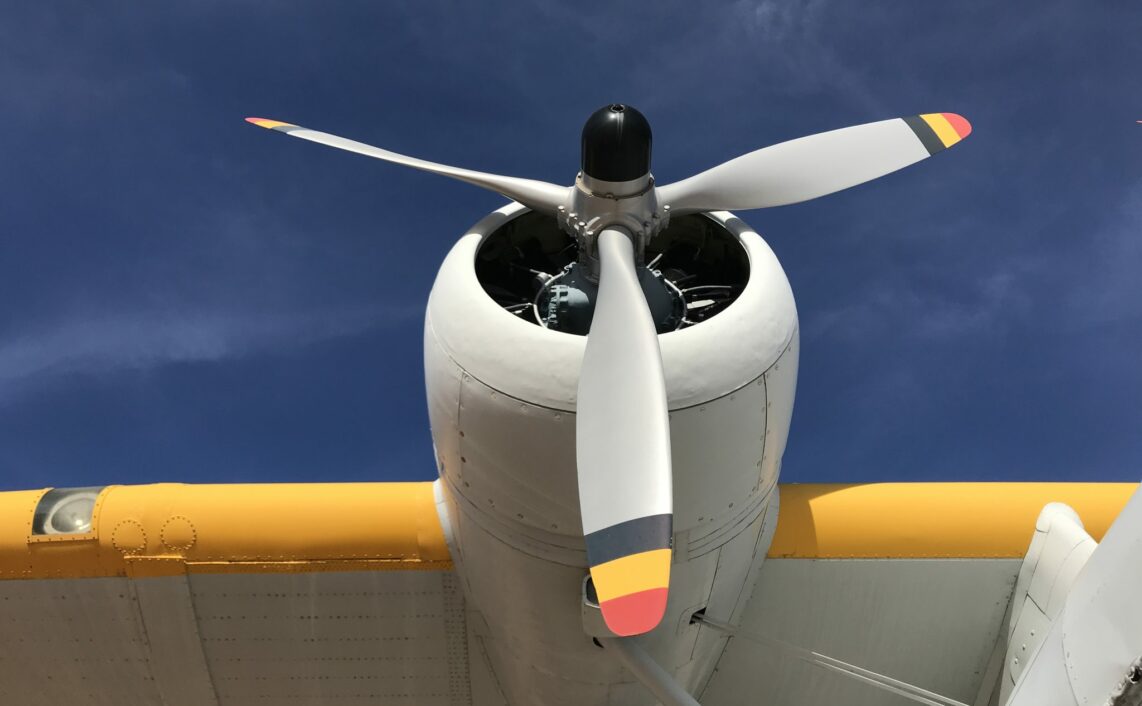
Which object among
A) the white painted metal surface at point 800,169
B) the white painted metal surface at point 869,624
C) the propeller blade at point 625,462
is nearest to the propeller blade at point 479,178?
the white painted metal surface at point 800,169

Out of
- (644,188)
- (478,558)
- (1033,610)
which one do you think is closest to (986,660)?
(1033,610)

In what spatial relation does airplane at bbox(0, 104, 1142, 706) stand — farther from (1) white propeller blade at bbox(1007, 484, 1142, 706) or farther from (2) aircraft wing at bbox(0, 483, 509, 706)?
(1) white propeller blade at bbox(1007, 484, 1142, 706)

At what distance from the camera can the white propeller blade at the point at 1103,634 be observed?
4441mm

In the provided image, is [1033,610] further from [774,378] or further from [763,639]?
[774,378]

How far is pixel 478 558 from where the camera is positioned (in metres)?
7.16

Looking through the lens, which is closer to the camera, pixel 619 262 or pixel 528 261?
pixel 619 262

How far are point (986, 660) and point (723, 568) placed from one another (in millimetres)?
3200

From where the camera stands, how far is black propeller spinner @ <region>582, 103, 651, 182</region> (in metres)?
6.44

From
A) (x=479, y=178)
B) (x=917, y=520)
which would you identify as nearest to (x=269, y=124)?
(x=479, y=178)

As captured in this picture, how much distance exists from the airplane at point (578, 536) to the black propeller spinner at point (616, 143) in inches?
0.7

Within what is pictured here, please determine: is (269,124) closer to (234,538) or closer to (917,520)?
(234,538)

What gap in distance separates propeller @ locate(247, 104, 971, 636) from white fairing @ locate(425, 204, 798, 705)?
15.6 inches

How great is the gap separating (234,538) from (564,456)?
140 inches

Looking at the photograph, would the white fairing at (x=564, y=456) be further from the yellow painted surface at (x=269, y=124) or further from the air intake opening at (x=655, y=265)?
the yellow painted surface at (x=269, y=124)
